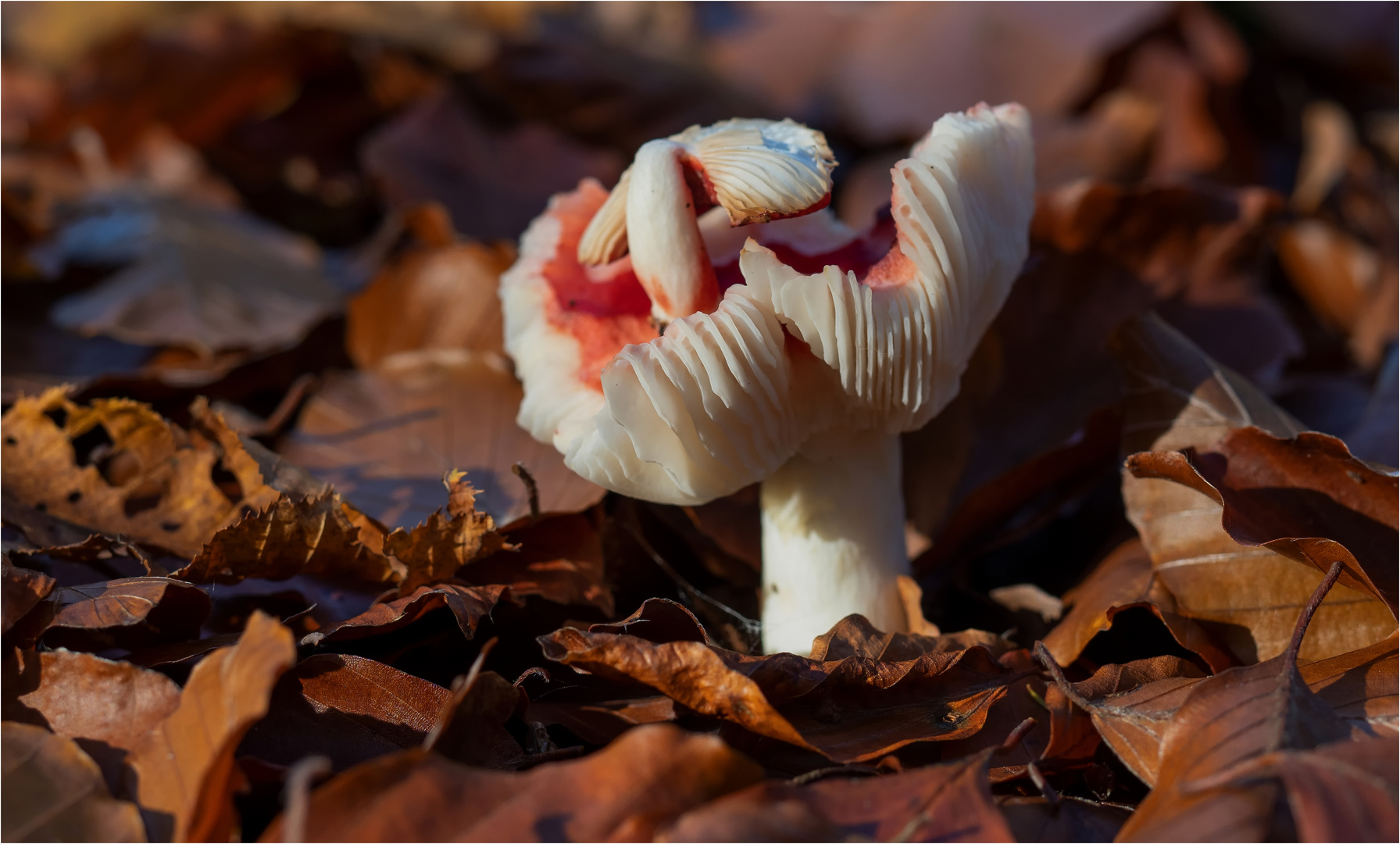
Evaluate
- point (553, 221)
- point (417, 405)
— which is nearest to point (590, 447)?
point (553, 221)

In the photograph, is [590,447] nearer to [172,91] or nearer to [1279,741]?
[1279,741]

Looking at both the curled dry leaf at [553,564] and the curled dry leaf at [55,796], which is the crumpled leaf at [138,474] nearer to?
the curled dry leaf at [553,564]

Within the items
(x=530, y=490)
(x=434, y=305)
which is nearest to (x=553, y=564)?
(x=530, y=490)

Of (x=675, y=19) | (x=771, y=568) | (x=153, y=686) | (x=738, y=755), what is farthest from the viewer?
(x=675, y=19)

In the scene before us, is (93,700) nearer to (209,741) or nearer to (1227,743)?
(209,741)

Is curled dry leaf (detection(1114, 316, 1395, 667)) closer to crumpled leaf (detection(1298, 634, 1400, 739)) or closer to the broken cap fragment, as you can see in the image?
crumpled leaf (detection(1298, 634, 1400, 739))

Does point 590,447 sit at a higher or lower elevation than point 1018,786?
higher

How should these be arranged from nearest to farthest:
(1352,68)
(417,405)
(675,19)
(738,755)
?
(738,755) < (417,405) < (1352,68) < (675,19)

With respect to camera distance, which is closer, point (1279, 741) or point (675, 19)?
point (1279, 741)
